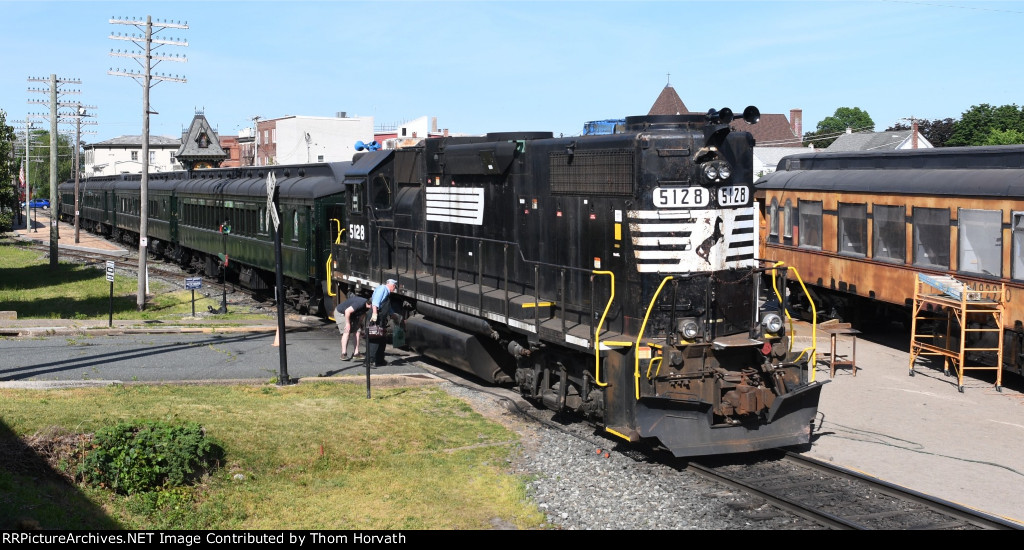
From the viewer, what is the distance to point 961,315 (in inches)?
A: 594

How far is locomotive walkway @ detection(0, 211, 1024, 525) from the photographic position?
9688 millimetres

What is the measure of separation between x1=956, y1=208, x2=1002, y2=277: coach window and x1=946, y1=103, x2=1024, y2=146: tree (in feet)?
190

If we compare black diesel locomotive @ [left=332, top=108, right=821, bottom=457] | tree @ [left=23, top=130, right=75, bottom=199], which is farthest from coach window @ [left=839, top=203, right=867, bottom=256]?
tree @ [left=23, top=130, right=75, bottom=199]

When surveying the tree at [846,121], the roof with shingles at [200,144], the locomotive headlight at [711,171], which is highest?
the tree at [846,121]

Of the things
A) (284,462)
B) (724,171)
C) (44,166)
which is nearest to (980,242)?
(724,171)

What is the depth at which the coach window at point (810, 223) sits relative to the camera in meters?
20.8

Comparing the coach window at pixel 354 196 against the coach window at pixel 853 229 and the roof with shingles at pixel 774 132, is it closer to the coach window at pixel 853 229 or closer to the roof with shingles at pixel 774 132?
the coach window at pixel 853 229

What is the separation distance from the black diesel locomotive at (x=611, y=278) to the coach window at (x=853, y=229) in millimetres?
8899

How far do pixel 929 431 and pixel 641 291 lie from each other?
4934mm

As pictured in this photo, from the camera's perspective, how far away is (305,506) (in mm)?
8750

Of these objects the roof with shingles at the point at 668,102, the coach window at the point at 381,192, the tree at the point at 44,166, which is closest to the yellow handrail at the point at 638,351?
the coach window at the point at 381,192

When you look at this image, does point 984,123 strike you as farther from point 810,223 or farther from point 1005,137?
point 810,223

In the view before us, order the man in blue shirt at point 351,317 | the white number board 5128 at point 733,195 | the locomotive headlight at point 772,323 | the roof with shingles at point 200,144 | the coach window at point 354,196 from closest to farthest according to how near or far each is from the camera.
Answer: the locomotive headlight at point 772,323, the white number board 5128 at point 733,195, the man in blue shirt at point 351,317, the coach window at point 354,196, the roof with shingles at point 200,144
